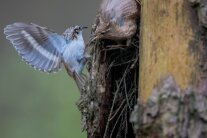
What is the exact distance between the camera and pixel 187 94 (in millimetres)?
3266

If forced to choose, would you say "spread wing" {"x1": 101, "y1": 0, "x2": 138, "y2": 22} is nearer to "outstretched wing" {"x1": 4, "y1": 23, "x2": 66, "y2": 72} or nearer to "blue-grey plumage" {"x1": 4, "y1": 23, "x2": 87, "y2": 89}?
"blue-grey plumage" {"x1": 4, "y1": 23, "x2": 87, "y2": 89}

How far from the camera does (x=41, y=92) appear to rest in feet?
21.7

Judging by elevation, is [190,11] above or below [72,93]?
above

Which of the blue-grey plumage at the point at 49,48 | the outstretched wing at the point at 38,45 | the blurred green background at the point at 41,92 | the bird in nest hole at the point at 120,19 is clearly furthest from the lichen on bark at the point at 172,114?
the blurred green background at the point at 41,92

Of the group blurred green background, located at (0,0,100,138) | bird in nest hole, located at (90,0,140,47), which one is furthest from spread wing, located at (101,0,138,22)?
blurred green background, located at (0,0,100,138)

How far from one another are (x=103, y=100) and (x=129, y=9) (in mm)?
435

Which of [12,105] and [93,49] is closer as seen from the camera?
[93,49]

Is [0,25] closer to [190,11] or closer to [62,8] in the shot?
[62,8]

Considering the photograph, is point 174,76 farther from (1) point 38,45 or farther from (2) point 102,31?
(1) point 38,45

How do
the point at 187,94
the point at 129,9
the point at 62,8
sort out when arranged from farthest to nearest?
the point at 62,8 < the point at 129,9 < the point at 187,94

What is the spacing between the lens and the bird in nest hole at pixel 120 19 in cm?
387

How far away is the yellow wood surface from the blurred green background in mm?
2736

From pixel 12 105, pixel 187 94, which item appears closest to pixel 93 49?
pixel 187 94

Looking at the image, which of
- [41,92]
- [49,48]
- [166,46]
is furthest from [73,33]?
[41,92]
